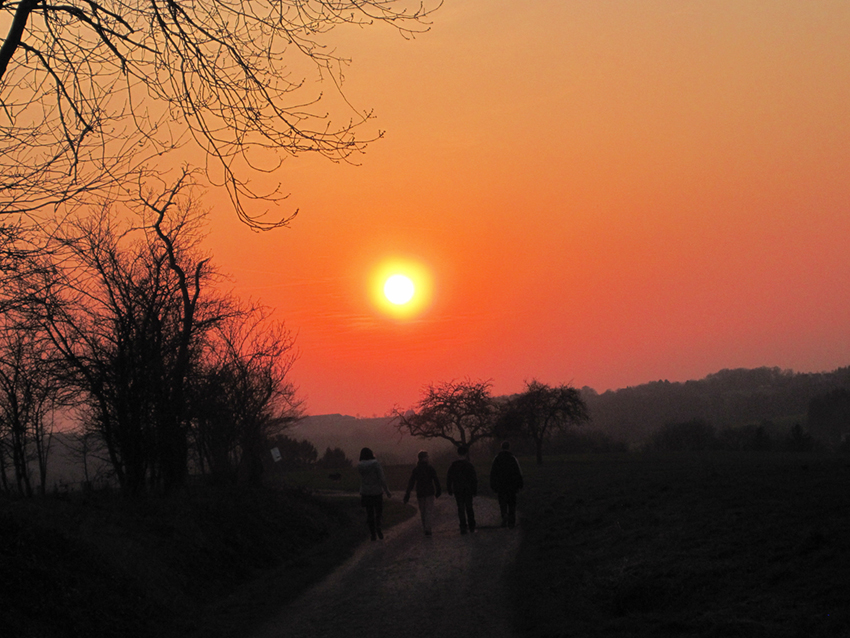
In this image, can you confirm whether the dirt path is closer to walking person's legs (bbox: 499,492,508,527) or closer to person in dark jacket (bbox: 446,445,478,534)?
person in dark jacket (bbox: 446,445,478,534)

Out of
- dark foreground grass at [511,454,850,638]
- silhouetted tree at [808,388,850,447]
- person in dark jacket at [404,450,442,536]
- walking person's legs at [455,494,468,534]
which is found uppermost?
person in dark jacket at [404,450,442,536]

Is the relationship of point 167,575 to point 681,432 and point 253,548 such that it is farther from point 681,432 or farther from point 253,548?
point 681,432

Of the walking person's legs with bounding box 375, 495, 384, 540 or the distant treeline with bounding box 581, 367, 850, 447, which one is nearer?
the walking person's legs with bounding box 375, 495, 384, 540

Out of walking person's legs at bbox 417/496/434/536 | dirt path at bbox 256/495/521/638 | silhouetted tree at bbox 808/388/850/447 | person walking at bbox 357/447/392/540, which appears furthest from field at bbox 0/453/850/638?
silhouetted tree at bbox 808/388/850/447

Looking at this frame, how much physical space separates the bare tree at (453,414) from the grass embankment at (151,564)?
42.0 m

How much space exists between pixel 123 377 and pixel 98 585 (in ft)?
24.4

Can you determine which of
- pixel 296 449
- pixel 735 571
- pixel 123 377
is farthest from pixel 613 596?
pixel 296 449

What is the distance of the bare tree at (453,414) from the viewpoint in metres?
59.1

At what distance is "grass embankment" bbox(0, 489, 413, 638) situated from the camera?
8188 mm

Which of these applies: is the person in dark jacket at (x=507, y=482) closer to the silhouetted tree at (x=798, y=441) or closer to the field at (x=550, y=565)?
the field at (x=550, y=565)

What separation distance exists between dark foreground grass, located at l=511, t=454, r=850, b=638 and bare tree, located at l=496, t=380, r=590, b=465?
3799 centimetres

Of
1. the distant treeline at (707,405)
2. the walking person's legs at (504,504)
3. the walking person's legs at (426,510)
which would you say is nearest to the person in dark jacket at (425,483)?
the walking person's legs at (426,510)

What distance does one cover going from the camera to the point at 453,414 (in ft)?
196

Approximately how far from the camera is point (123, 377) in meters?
15.8
